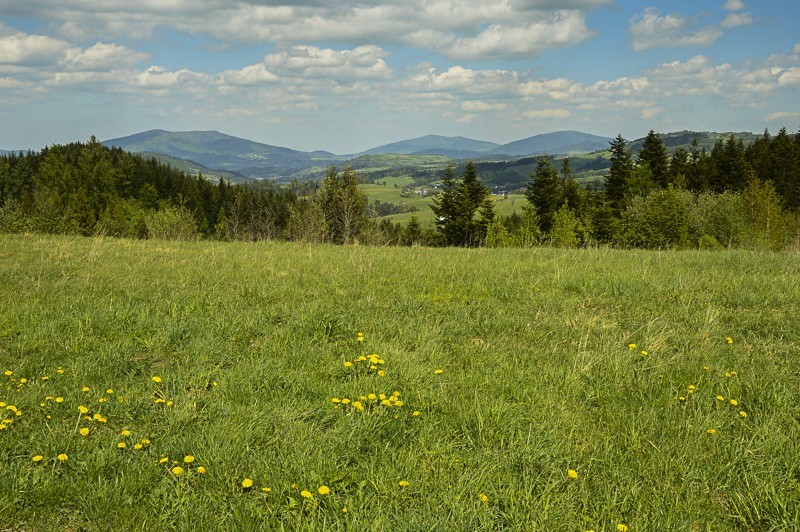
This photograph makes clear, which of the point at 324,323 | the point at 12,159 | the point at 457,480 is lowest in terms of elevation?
the point at 457,480

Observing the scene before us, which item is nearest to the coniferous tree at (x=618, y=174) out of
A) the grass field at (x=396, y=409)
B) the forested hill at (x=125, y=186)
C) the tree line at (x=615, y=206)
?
the tree line at (x=615, y=206)

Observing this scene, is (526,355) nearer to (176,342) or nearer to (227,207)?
(176,342)

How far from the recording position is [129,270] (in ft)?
31.5

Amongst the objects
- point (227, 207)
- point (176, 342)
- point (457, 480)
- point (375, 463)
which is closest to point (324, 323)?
point (176, 342)

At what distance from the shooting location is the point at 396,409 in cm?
428

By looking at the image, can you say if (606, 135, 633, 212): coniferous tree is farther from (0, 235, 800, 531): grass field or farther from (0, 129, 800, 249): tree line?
(0, 235, 800, 531): grass field

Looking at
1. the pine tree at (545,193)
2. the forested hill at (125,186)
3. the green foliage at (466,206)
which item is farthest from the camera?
the forested hill at (125,186)

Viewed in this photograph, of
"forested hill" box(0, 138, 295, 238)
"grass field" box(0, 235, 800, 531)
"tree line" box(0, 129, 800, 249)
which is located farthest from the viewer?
"forested hill" box(0, 138, 295, 238)

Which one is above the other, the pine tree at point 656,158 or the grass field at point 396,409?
the pine tree at point 656,158

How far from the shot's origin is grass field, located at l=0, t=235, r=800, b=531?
10.1 feet

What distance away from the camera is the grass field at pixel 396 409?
3.07 metres

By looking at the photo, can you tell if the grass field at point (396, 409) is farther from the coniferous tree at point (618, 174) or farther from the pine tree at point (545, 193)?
the coniferous tree at point (618, 174)

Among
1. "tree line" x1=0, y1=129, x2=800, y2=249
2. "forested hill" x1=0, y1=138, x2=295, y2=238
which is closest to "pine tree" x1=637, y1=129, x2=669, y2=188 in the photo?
"tree line" x1=0, y1=129, x2=800, y2=249

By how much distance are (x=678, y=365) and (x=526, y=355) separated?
5.17 feet
